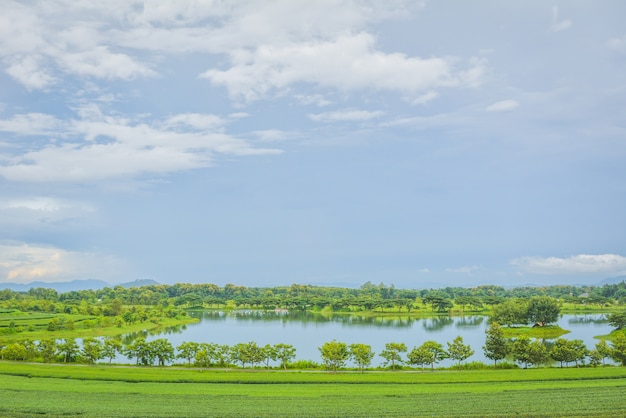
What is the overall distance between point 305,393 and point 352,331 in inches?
1773

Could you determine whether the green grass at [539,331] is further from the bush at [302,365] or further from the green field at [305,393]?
the bush at [302,365]

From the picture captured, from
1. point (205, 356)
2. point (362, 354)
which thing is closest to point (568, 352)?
point (362, 354)

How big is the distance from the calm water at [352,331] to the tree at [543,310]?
11.1ft

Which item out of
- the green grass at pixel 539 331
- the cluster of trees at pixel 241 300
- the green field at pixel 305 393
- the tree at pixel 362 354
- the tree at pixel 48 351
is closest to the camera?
the green field at pixel 305 393

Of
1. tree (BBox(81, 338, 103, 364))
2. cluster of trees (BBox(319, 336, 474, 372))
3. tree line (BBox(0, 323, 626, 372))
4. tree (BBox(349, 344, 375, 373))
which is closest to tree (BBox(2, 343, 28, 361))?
tree line (BBox(0, 323, 626, 372))

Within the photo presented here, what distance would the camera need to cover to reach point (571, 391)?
29.1 meters

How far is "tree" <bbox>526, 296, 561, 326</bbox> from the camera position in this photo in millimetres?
74688

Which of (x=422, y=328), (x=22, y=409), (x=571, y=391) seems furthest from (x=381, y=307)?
(x=22, y=409)

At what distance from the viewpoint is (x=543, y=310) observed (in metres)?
75.1

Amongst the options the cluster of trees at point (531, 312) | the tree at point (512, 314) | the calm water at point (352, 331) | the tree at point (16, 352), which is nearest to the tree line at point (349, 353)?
the tree at point (16, 352)

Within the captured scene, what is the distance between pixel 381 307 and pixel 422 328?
3544cm

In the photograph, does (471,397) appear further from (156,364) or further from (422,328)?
(422,328)

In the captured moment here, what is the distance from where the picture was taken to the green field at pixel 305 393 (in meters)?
25.4

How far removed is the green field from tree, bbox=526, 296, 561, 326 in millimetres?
39691
